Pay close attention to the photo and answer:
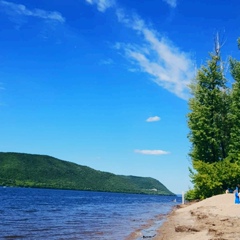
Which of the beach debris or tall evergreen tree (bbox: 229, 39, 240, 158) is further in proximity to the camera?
tall evergreen tree (bbox: 229, 39, 240, 158)

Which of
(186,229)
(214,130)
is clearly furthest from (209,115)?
(186,229)

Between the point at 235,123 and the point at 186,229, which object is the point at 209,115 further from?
the point at 186,229

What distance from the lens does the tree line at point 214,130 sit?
131ft

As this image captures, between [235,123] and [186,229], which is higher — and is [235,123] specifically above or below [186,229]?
above

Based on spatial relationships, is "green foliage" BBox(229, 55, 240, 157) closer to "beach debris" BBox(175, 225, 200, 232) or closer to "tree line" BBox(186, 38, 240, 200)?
"tree line" BBox(186, 38, 240, 200)

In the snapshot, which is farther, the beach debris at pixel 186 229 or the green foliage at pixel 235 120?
the green foliage at pixel 235 120

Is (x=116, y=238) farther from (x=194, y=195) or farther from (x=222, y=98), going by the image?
(x=222, y=98)

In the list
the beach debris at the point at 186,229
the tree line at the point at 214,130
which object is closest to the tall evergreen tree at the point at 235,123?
the tree line at the point at 214,130

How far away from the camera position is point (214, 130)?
4209 cm

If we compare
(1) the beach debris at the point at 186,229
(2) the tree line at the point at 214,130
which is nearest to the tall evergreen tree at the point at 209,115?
(2) the tree line at the point at 214,130

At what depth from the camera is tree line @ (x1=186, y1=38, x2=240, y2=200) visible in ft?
131

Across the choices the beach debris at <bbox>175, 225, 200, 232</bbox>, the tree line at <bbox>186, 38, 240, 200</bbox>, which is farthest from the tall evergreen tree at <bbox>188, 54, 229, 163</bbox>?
the beach debris at <bbox>175, 225, 200, 232</bbox>

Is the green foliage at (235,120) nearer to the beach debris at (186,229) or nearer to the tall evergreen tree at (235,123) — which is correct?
the tall evergreen tree at (235,123)

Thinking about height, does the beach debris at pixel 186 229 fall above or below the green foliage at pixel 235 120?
below
